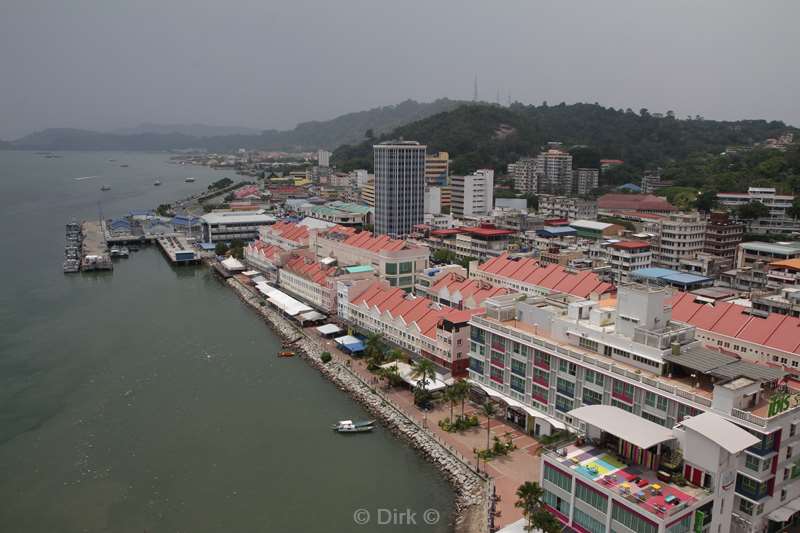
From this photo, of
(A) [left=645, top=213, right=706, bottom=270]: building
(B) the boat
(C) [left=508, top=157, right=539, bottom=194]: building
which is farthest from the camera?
(C) [left=508, top=157, right=539, bottom=194]: building

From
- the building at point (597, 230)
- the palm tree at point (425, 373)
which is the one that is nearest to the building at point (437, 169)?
the building at point (597, 230)

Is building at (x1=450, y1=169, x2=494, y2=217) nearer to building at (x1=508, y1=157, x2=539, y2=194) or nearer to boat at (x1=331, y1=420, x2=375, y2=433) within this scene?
building at (x1=508, y1=157, x2=539, y2=194)

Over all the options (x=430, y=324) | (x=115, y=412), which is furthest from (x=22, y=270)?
(x=430, y=324)

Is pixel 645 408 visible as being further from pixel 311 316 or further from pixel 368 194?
pixel 368 194

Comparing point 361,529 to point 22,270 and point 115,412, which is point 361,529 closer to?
point 115,412

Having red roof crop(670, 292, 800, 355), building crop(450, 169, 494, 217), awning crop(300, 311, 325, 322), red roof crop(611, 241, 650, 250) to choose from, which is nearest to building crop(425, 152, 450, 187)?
building crop(450, 169, 494, 217)
